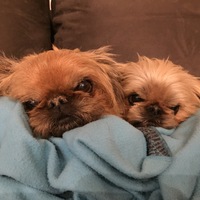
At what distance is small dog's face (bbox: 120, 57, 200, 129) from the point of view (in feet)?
3.99

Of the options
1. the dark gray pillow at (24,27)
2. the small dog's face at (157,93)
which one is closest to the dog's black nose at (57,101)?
the small dog's face at (157,93)

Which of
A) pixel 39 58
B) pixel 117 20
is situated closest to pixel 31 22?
pixel 117 20

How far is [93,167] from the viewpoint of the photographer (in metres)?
0.85

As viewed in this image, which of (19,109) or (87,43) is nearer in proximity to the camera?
(19,109)

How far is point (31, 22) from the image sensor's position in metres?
1.61

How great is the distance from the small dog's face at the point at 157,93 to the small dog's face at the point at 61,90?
57 millimetres

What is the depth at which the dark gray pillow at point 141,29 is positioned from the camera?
154 cm

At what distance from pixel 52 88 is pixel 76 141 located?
0.88 feet

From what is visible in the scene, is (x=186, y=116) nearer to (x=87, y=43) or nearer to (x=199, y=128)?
(x=199, y=128)

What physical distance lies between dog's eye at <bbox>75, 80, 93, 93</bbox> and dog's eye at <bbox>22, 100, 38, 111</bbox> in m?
0.13

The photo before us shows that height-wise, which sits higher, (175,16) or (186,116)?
(175,16)

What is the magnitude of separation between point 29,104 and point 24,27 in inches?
22.4

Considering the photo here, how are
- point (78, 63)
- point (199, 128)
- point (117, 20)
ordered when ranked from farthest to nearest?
1. point (117, 20)
2. point (78, 63)
3. point (199, 128)

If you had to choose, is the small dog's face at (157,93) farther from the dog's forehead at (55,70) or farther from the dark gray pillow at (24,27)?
the dark gray pillow at (24,27)
